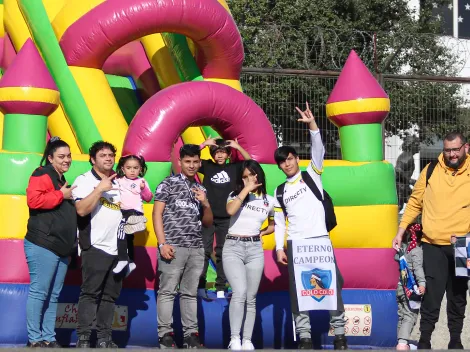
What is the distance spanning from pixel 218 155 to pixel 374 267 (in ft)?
5.25

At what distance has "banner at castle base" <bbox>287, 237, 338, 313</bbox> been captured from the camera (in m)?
7.10

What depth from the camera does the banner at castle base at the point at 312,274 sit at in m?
7.10

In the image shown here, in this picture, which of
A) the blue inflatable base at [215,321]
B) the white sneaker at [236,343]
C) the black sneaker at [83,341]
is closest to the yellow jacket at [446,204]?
the blue inflatable base at [215,321]

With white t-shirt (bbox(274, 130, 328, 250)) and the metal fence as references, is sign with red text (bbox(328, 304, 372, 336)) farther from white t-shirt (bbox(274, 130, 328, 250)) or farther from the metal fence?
the metal fence

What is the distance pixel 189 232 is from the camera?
7.11 m

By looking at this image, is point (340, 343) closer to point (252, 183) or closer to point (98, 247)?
point (252, 183)

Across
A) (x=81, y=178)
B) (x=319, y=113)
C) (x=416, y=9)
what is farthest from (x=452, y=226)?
(x=416, y=9)

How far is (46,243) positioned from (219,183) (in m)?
1.67

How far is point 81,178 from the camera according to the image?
7055mm

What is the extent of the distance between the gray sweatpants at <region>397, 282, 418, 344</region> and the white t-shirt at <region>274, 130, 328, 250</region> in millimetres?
1526

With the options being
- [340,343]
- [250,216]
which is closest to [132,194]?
[250,216]

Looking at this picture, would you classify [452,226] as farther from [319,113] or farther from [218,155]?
[319,113]

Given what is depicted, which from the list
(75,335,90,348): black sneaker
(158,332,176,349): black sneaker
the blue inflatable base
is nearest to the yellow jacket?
the blue inflatable base

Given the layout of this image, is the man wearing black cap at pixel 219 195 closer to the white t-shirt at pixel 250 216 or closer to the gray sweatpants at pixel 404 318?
the white t-shirt at pixel 250 216
